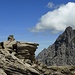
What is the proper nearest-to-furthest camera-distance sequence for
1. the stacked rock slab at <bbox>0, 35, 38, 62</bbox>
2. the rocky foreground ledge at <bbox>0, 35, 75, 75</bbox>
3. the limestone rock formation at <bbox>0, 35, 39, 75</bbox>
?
the limestone rock formation at <bbox>0, 35, 39, 75</bbox> → the rocky foreground ledge at <bbox>0, 35, 75, 75</bbox> → the stacked rock slab at <bbox>0, 35, 38, 62</bbox>

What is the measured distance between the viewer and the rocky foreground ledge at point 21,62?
7238cm

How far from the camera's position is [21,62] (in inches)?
2972

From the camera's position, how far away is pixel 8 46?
282 ft

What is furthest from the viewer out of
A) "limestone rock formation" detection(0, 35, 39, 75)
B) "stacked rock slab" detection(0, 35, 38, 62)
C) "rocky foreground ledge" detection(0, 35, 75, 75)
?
"stacked rock slab" detection(0, 35, 38, 62)

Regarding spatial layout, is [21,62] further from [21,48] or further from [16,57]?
[21,48]

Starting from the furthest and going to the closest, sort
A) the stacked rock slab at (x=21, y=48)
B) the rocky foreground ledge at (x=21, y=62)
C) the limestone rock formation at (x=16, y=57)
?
the stacked rock slab at (x=21, y=48) < the rocky foreground ledge at (x=21, y=62) < the limestone rock formation at (x=16, y=57)

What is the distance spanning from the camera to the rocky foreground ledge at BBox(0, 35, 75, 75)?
7238 cm

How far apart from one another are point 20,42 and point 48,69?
45.8 feet

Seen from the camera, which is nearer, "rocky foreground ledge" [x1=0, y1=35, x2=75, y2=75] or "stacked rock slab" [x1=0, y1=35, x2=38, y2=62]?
"rocky foreground ledge" [x1=0, y1=35, x2=75, y2=75]

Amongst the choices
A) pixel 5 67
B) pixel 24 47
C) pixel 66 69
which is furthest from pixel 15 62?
pixel 66 69

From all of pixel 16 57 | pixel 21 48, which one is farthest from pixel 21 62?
pixel 21 48

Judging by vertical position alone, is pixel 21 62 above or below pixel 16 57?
below

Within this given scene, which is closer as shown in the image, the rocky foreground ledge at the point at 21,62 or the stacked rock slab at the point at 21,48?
the rocky foreground ledge at the point at 21,62

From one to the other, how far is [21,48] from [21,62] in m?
11.4
